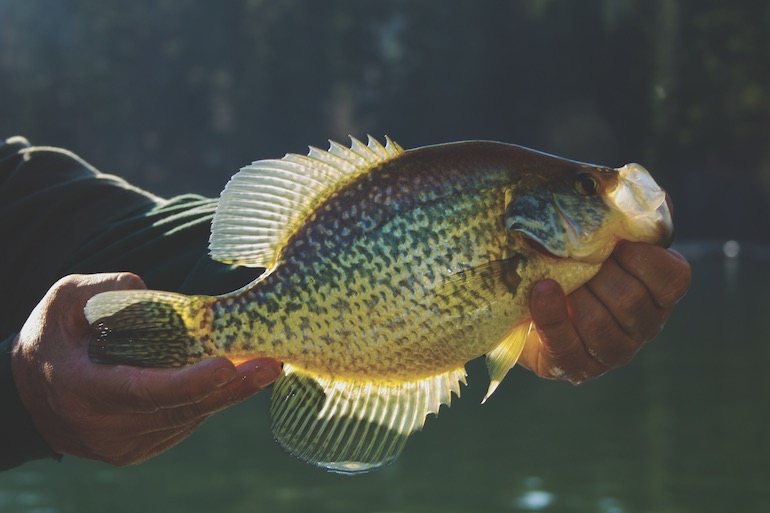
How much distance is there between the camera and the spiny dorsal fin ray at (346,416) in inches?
106

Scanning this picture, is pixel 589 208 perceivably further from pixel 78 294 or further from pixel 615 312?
pixel 78 294

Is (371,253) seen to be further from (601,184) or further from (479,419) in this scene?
(479,419)

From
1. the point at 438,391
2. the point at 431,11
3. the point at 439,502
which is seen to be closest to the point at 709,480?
the point at 439,502

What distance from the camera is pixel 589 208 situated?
A: 2.72 metres

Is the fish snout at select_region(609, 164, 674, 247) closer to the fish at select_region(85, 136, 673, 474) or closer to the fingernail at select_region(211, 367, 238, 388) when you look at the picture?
the fish at select_region(85, 136, 673, 474)

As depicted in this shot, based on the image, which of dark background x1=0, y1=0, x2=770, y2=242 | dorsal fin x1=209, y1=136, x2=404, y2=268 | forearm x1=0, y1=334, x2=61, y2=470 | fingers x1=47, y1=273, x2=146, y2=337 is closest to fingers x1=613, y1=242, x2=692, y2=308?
dorsal fin x1=209, y1=136, x2=404, y2=268

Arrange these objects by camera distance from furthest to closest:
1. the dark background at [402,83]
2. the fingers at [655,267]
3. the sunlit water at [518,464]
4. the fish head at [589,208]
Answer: the dark background at [402,83]
the sunlit water at [518,464]
the fingers at [655,267]
the fish head at [589,208]

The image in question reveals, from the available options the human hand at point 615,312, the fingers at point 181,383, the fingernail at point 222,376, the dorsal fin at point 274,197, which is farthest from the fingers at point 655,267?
the fingernail at point 222,376

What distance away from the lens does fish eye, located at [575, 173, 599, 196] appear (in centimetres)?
273

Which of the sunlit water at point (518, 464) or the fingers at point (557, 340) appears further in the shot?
the sunlit water at point (518, 464)

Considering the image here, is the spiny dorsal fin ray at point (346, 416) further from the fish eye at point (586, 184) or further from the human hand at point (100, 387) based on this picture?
the fish eye at point (586, 184)

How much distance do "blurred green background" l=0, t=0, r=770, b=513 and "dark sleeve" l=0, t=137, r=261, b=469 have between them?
17.3 meters

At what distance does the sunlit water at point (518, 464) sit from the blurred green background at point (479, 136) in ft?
0.26

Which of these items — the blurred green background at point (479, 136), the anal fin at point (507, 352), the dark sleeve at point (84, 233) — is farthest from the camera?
the blurred green background at point (479, 136)
